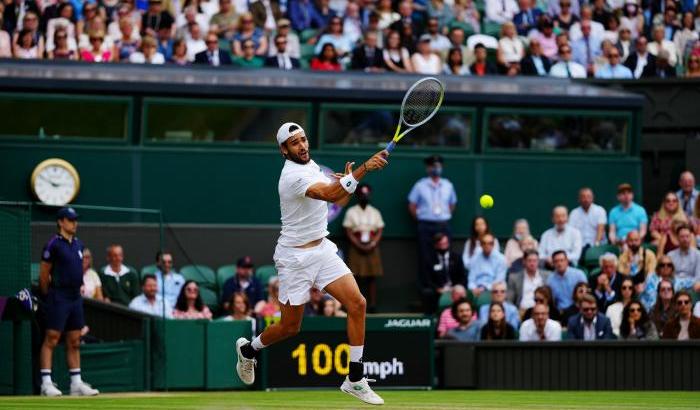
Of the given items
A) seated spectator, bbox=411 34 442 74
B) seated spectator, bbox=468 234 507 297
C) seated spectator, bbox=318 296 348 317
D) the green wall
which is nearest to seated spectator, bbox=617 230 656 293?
seated spectator, bbox=468 234 507 297

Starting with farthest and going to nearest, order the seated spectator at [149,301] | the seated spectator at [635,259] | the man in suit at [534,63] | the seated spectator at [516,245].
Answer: the man in suit at [534,63], the seated spectator at [516,245], the seated spectator at [635,259], the seated spectator at [149,301]

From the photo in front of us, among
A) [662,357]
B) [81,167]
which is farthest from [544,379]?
[81,167]

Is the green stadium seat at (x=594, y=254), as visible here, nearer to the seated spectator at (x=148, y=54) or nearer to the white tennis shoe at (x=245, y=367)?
the seated spectator at (x=148, y=54)

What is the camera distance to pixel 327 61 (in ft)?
75.4

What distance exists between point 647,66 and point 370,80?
4714mm

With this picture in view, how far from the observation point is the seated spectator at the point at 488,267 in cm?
2033

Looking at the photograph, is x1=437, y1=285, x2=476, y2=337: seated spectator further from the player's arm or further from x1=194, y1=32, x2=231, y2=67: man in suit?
the player's arm

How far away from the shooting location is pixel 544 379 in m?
17.8

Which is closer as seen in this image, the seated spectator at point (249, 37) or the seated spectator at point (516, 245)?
the seated spectator at point (516, 245)

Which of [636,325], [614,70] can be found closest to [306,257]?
[636,325]

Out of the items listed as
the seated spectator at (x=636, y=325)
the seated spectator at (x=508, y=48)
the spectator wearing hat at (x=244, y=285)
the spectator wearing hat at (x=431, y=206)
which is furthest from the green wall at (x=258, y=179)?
the seated spectator at (x=636, y=325)

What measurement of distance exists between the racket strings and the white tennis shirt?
3.67 ft

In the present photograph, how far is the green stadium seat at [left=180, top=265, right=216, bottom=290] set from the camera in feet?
67.0

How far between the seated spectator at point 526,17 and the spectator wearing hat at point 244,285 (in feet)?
24.5
